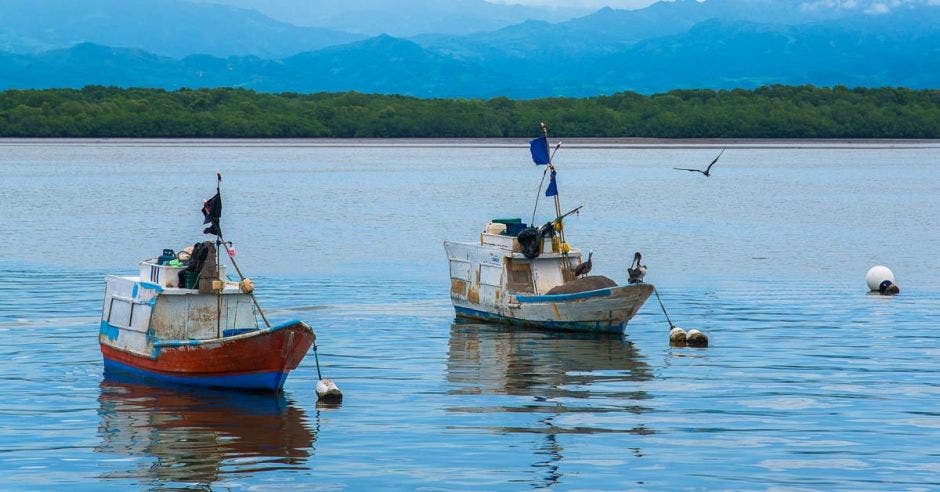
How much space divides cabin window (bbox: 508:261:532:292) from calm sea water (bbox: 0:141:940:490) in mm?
1571

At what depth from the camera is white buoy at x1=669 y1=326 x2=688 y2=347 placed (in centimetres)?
3667

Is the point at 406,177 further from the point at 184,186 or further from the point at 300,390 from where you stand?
the point at 300,390

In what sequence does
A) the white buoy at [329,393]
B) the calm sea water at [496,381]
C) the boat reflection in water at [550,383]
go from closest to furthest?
1. the calm sea water at [496,381]
2. the boat reflection in water at [550,383]
3. the white buoy at [329,393]

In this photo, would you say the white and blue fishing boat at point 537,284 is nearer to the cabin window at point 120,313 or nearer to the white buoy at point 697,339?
the white buoy at point 697,339

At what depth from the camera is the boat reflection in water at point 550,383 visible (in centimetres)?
2616

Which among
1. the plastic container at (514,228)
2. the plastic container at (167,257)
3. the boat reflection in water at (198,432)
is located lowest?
the boat reflection in water at (198,432)

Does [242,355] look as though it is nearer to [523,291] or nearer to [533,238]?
[533,238]

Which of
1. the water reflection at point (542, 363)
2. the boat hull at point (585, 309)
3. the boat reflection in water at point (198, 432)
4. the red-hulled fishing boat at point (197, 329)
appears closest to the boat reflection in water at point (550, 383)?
the water reflection at point (542, 363)

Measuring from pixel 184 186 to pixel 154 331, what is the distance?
93137 millimetres

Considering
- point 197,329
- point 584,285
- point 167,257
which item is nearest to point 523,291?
point 584,285

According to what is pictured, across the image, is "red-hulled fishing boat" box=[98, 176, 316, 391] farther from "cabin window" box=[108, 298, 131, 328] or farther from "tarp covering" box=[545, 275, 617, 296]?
"tarp covering" box=[545, 275, 617, 296]

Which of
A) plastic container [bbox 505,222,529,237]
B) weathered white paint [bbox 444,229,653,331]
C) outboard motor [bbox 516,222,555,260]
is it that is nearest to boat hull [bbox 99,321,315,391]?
weathered white paint [bbox 444,229,653,331]

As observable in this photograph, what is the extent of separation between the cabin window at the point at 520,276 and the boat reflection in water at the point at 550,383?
1.14 m

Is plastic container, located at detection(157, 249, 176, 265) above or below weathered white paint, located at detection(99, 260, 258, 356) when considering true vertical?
above
